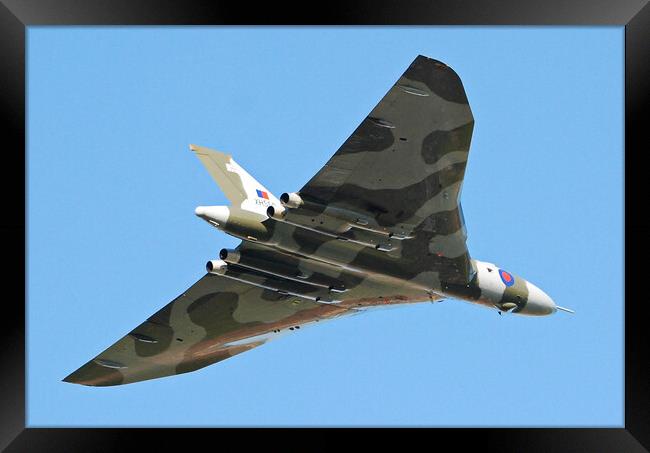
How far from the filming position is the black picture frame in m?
18.7

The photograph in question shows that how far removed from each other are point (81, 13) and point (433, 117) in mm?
7649

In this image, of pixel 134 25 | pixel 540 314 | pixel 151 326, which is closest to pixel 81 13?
pixel 134 25

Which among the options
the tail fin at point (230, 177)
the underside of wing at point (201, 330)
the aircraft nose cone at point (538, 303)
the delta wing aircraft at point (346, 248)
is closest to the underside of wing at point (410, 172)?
the delta wing aircraft at point (346, 248)

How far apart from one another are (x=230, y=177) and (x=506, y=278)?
26.9 ft

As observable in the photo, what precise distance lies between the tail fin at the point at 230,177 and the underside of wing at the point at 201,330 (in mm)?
3002

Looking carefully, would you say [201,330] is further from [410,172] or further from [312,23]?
[312,23]

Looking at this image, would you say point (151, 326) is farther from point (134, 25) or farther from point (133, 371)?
point (134, 25)

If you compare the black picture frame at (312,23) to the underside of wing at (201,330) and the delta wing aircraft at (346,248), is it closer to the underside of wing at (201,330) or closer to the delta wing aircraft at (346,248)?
the delta wing aircraft at (346,248)

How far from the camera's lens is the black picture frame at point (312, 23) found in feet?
61.4

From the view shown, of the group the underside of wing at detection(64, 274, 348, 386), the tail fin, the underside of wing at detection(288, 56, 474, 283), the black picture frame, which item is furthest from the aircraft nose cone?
the black picture frame

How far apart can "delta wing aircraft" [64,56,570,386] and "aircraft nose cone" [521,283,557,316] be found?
0.04 m

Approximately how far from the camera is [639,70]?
758 inches

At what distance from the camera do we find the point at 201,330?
29.3 meters

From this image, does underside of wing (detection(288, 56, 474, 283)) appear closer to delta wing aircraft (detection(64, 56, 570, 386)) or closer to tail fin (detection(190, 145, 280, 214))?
delta wing aircraft (detection(64, 56, 570, 386))
